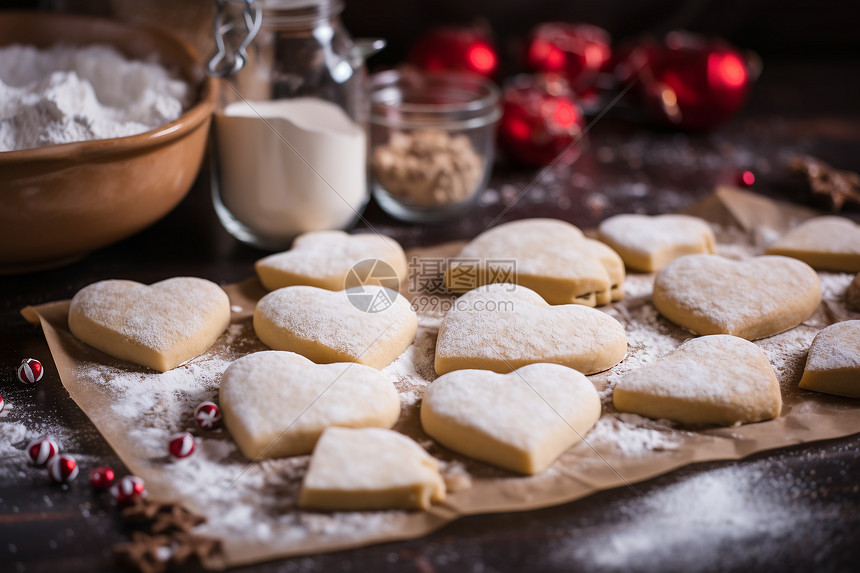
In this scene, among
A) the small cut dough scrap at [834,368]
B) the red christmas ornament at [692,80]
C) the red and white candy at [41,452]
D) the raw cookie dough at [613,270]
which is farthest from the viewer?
the red christmas ornament at [692,80]

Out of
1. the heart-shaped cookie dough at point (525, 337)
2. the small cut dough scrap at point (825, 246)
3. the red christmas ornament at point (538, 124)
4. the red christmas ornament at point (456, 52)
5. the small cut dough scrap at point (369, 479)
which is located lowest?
the small cut dough scrap at point (369, 479)

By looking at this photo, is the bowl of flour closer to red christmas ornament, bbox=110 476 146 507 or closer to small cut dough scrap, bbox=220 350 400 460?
small cut dough scrap, bbox=220 350 400 460

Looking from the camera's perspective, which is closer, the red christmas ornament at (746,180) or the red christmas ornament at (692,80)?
the red christmas ornament at (746,180)

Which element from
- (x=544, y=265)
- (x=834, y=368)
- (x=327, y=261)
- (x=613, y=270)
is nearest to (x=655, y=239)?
(x=613, y=270)

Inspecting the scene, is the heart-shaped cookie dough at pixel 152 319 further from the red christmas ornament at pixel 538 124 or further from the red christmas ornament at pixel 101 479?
the red christmas ornament at pixel 538 124

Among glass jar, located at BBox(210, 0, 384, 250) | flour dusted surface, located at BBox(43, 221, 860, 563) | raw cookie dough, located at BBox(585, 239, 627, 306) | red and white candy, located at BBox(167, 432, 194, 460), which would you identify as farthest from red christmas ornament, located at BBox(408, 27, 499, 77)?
red and white candy, located at BBox(167, 432, 194, 460)

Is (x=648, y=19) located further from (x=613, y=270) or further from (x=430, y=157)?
(x=613, y=270)

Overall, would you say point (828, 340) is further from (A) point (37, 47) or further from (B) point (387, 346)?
(A) point (37, 47)

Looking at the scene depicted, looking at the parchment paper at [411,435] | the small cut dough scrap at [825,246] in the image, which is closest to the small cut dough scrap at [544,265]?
the parchment paper at [411,435]
